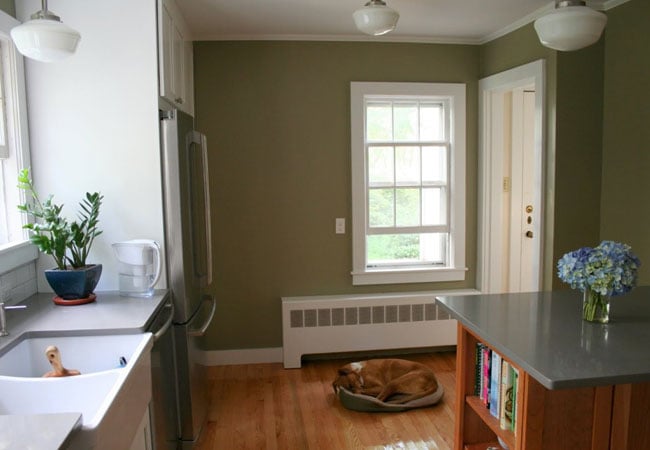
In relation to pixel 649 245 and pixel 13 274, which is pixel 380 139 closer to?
pixel 649 245

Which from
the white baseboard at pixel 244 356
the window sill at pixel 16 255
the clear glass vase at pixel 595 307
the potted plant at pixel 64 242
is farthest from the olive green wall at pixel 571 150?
the window sill at pixel 16 255

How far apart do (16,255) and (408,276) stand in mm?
2637

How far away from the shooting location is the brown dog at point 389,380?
10.6 feet

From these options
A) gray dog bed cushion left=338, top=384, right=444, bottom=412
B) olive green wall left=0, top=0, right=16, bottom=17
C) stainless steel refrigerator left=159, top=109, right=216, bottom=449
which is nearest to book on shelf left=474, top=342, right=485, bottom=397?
gray dog bed cushion left=338, top=384, right=444, bottom=412

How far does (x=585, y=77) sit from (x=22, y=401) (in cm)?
328

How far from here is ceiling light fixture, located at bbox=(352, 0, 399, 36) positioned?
2.32m

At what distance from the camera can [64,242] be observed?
92.5 inches

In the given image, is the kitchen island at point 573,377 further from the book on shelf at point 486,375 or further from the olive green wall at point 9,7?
the olive green wall at point 9,7

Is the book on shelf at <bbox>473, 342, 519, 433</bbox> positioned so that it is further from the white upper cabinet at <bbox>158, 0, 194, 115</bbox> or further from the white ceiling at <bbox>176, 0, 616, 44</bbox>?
the white ceiling at <bbox>176, 0, 616, 44</bbox>

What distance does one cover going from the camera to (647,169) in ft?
9.45

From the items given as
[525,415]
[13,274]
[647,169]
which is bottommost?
[525,415]

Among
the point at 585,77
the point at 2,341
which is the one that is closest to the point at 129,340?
the point at 2,341

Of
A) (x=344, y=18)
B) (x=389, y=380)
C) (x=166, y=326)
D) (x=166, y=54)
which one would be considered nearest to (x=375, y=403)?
(x=389, y=380)

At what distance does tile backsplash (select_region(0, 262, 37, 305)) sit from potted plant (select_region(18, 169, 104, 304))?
13 cm
